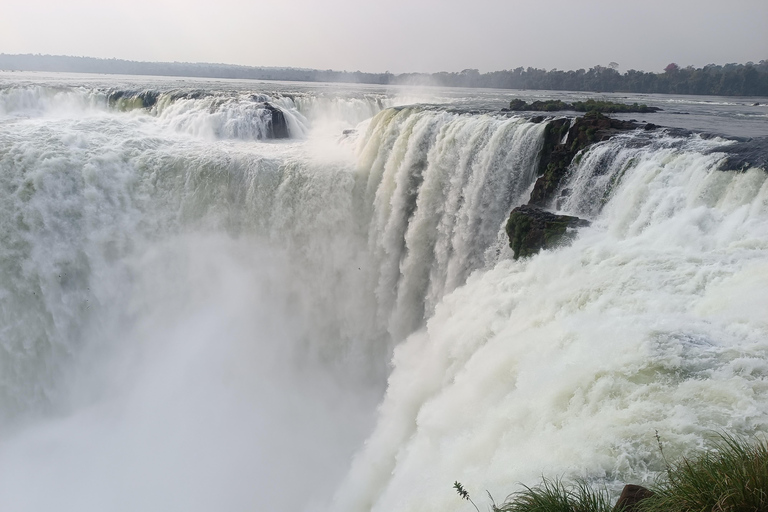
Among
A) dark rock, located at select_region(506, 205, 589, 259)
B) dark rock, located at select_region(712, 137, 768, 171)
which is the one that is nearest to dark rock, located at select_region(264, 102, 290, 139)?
dark rock, located at select_region(506, 205, 589, 259)

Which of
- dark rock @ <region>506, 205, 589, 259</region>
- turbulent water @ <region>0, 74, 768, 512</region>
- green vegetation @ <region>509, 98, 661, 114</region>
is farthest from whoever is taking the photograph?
green vegetation @ <region>509, 98, 661, 114</region>

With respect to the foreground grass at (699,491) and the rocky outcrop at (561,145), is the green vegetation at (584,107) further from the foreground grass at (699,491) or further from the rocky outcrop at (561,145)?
the foreground grass at (699,491)

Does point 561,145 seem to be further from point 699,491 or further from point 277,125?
point 277,125

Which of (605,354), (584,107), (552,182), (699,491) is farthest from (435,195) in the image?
(699,491)

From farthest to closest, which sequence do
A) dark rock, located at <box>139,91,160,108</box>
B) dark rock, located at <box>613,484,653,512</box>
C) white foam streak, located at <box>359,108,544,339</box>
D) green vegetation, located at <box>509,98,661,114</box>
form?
dark rock, located at <box>139,91,160,108</box>
green vegetation, located at <box>509,98,661,114</box>
white foam streak, located at <box>359,108,544,339</box>
dark rock, located at <box>613,484,653,512</box>

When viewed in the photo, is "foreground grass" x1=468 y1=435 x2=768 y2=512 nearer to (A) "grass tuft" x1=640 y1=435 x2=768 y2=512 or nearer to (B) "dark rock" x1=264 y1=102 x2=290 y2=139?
(A) "grass tuft" x1=640 y1=435 x2=768 y2=512

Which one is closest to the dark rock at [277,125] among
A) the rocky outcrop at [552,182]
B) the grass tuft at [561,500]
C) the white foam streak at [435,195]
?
the white foam streak at [435,195]
